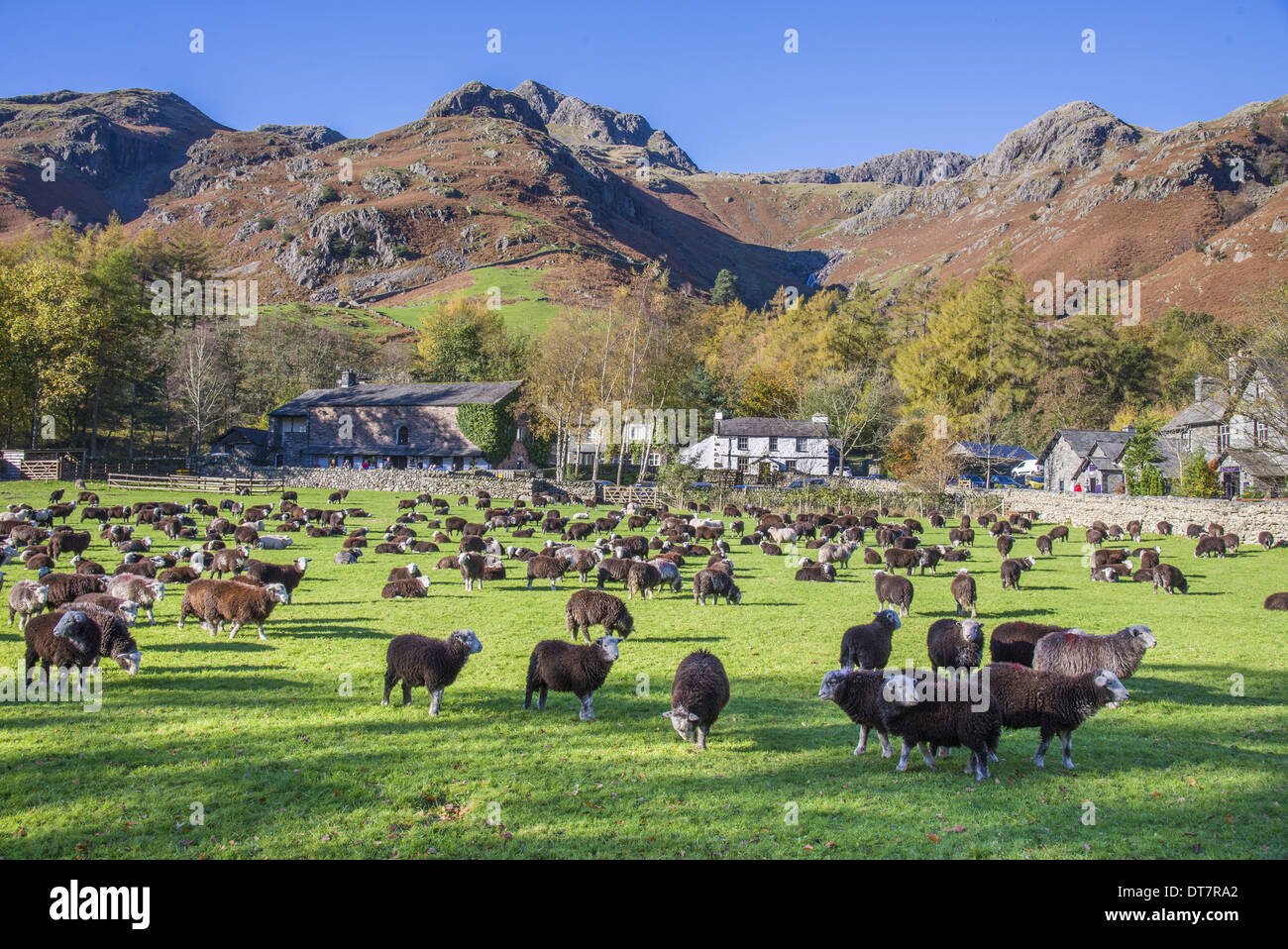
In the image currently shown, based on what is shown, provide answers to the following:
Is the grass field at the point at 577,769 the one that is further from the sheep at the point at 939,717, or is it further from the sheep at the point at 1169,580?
the sheep at the point at 1169,580

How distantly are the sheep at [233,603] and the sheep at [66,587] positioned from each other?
1926 mm

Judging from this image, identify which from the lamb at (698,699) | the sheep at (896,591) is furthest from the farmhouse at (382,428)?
the lamb at (698,699)

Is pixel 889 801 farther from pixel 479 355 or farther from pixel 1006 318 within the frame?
pixel 479 355

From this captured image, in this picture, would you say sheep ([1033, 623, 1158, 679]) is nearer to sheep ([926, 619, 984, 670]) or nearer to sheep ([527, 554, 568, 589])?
sheep ([926, 619, 984, 670])

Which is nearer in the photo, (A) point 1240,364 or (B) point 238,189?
(A) point 1240,364

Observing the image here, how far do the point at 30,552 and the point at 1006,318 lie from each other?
73952 mm

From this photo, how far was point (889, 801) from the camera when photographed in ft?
23.4

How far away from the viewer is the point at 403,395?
66.4 meters

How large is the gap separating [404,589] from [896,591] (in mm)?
11076

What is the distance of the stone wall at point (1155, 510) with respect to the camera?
33.2m

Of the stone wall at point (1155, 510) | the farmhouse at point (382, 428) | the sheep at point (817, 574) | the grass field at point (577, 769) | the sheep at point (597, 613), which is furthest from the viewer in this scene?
the farmhouse at point (382, 428)

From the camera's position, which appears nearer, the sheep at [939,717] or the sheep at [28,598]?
the sheep at [939,717]
